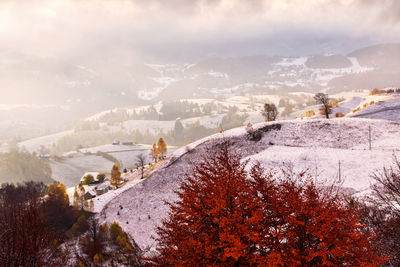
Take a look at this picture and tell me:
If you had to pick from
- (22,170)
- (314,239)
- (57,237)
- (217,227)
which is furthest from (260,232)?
(22,170)

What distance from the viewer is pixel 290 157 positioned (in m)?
56.3

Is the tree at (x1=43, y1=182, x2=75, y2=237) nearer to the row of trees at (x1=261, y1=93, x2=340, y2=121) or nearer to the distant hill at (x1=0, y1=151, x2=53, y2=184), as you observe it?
the row of trees at (x1=261, y1=93, x2=340, y2=121)

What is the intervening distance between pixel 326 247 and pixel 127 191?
56040mm

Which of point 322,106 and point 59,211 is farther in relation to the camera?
point 322,106

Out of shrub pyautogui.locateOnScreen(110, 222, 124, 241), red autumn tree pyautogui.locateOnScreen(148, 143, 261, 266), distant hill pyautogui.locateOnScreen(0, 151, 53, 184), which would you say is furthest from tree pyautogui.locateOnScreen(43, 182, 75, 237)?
distant hill pyautogui.locateOnScreen(0, 151, 53, 184)

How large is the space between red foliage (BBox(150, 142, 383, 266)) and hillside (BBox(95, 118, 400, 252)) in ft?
110

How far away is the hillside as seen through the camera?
1863 inches

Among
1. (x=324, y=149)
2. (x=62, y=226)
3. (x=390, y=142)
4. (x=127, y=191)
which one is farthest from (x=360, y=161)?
(x=62, y=226)

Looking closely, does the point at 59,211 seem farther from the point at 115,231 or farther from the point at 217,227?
the point at 217,227

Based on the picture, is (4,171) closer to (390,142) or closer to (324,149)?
(324,149)

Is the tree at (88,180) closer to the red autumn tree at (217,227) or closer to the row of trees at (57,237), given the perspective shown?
the row of trees at (57,237)

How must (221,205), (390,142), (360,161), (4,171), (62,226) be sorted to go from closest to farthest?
(221,205), (360,161), (390,142), (62,226), (4,171)

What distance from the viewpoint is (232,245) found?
11477mm

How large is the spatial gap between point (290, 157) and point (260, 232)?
1881 inches
